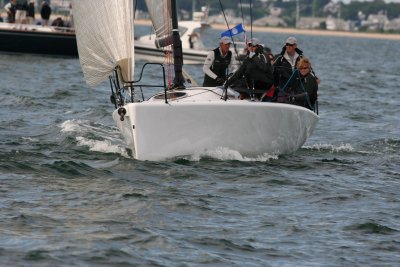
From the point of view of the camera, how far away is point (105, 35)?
13.5 meters

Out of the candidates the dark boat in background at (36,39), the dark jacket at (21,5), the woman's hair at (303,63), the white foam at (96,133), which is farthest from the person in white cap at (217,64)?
the dark jacket at (21,5)

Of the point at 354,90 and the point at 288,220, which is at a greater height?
the point at 288,220

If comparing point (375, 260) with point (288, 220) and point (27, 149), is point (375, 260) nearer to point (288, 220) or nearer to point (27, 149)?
point (288, 220)

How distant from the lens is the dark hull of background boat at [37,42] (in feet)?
115

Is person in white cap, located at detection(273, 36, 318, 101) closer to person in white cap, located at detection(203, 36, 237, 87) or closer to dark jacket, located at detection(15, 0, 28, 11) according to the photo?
person in white cap, located at detection(203, 36, 237, 87)

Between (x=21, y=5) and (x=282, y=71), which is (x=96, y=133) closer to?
(x=282, y=71)

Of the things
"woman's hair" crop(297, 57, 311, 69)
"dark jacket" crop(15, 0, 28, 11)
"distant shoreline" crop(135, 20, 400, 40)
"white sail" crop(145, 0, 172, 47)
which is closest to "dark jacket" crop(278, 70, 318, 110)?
"woman's hair" crop(297, 57, 311, 69)

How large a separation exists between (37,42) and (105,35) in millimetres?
22193

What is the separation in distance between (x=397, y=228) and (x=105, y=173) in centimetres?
358

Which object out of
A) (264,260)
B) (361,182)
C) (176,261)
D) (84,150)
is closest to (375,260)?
(264,260)

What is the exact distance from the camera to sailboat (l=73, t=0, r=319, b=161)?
505 inches

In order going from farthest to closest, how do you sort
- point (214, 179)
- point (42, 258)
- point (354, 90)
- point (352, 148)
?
point (354, 90), point (352, 148), point (214, 179), point (42, 258)

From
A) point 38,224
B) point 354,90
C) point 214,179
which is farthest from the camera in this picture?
point 354,90

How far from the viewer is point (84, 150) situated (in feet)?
47.3
